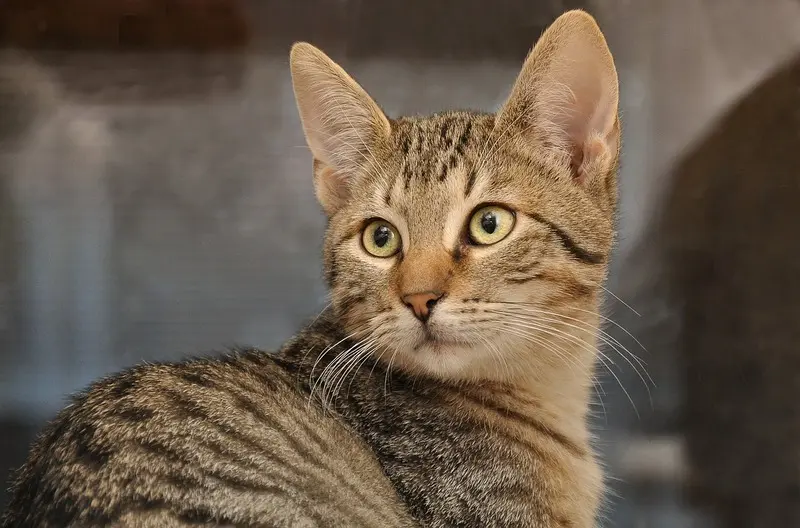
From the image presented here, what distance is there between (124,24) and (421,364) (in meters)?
1.59

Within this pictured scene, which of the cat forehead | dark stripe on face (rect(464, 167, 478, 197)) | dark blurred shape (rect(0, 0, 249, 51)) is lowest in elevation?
dark stripe on face (rect(464, 167, 478, 197))

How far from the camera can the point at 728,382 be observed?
1998 millimetres

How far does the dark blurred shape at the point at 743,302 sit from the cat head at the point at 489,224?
665 millimetres

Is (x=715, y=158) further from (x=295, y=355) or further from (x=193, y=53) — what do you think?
(x=193, y=53)

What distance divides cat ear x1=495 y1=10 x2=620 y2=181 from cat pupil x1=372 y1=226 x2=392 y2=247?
0.33 metres

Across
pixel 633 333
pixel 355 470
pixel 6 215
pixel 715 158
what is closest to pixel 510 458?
pixel 355 470

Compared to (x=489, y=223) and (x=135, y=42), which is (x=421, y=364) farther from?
(x=135, y=42)

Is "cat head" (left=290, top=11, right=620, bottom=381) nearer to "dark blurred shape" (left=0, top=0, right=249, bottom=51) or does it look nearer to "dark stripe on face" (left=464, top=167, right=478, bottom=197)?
"dark stripe on face" (left=464, top=167, right=478, bottom=197)

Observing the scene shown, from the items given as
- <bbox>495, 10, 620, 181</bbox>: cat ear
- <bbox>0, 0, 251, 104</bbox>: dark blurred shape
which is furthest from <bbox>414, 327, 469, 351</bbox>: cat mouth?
<bbox>0, 0, 251, 104</bbox>: dark blurred shape

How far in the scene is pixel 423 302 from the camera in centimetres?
127

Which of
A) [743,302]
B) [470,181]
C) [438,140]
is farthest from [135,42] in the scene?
[743,302]

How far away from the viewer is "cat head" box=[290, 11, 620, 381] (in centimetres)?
130

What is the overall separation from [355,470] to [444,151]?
693mm

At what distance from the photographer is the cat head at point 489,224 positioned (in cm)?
130
